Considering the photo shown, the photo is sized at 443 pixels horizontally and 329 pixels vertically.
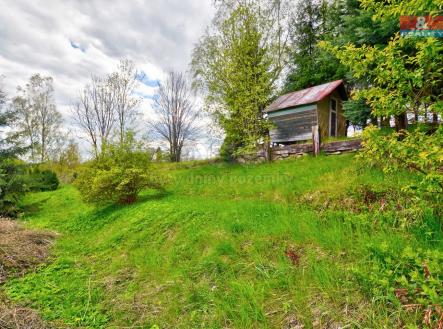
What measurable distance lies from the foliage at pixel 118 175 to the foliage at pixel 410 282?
721 cm

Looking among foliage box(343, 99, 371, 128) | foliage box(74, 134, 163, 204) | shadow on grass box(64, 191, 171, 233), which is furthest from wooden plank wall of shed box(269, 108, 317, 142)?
shadow on grass box(64, 191, 171, 233)

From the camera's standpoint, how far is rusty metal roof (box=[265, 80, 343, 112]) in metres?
13.3

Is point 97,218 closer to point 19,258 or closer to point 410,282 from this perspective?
point 19,258

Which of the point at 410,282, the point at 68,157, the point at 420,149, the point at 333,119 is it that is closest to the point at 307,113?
the point at 333,119

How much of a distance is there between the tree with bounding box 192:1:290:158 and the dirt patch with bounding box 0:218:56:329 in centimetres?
944

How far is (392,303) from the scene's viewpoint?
2215 mm

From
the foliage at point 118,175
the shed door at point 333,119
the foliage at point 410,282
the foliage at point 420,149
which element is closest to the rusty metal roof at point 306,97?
the shed door at point 333,119

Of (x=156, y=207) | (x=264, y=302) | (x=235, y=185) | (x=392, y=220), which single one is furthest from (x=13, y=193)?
(x=392, y=220)

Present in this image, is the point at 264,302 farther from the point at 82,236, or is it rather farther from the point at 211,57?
the point at 211,57

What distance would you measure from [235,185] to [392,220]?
17.8 ft

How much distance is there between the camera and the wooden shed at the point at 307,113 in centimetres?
1330

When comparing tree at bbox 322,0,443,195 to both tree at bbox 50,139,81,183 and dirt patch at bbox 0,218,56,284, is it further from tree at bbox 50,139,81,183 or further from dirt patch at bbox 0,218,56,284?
tree at bbox 50,139,81,183

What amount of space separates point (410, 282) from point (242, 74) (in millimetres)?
12680

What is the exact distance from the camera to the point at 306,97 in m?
13.8
